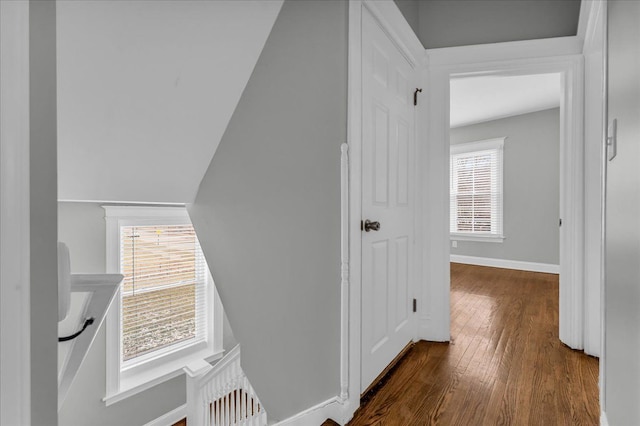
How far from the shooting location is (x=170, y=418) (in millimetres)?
3006

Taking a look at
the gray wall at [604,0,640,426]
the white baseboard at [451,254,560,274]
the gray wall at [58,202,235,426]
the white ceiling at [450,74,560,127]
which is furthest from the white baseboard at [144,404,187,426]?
the white baseboard at [451,254,560,274]

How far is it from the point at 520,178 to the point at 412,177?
13.0 ft

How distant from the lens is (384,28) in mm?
1839

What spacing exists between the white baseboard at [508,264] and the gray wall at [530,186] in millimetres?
64

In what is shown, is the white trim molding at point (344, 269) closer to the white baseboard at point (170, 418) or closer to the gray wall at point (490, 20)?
the gray wall at point (490, 20)

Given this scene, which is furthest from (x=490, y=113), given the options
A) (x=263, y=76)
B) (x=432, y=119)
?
(x=263, y=76)

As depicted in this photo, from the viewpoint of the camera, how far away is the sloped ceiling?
0.72 m

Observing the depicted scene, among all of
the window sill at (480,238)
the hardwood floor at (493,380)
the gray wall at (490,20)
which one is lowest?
the hardwood floor at (493,380)

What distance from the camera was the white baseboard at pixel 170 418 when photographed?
9.53ft

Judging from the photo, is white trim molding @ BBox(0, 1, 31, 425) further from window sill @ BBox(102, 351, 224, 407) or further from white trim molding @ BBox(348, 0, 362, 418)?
window sill @ BBox(102, 351, 224, 407)

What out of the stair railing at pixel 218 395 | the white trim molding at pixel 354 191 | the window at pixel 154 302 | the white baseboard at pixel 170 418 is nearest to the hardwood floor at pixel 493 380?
the white trim molding at pixel 354 191

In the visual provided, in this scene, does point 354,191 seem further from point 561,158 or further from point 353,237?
point 561,158

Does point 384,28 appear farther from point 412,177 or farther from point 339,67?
point 412,177

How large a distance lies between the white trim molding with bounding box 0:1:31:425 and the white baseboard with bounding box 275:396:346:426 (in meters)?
0.99
